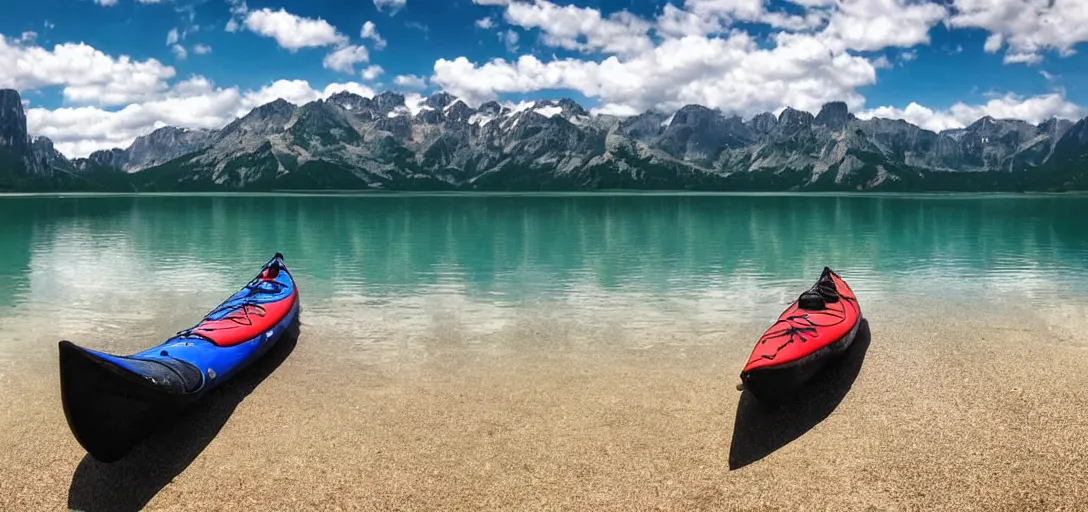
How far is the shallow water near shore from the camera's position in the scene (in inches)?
476

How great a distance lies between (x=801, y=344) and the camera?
1547 cm

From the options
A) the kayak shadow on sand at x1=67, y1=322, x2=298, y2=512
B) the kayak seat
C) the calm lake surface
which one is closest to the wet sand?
the kayak shadow on sand at x1=67, y1=322, x2=298, y2=512

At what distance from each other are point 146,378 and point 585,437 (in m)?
8.87

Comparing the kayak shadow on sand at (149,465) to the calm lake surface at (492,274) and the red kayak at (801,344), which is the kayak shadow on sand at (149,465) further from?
the red kayak at (801,344)

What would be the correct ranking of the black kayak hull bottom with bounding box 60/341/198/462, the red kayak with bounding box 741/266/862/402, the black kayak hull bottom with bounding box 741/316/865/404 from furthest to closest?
1. the red kayak with bounding box 741/266/862/402
2. the black kayak hull bottom with bounding box 741/316/865/404
3. the black kayak hull bottom with bounding box 60/341/198/462

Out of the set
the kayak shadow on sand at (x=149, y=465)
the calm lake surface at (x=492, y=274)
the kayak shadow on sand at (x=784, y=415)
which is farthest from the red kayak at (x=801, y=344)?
the kayak shadow on sand at (x=149, y=465)

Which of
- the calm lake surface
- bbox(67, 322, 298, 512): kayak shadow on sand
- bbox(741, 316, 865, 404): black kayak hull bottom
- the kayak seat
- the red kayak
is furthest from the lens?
the calm lake surface

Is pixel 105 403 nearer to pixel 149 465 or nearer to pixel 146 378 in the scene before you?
pixel 146 378

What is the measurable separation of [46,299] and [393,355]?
20.4 metres

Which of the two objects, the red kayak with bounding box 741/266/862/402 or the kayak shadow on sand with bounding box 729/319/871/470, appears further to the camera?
the red kayak with bounding box 741/266/862/402

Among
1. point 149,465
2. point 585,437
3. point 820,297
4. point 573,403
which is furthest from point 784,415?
point 149,465

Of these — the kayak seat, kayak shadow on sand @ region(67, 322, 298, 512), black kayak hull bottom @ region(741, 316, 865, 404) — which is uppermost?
the kayak seat

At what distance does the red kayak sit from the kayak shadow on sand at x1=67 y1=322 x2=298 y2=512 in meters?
11.7

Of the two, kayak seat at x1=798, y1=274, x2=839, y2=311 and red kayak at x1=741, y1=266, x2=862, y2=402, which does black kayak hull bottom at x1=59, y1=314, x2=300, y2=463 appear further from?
kayak seat at x1=798, y1=274, x2=839, y2=311
